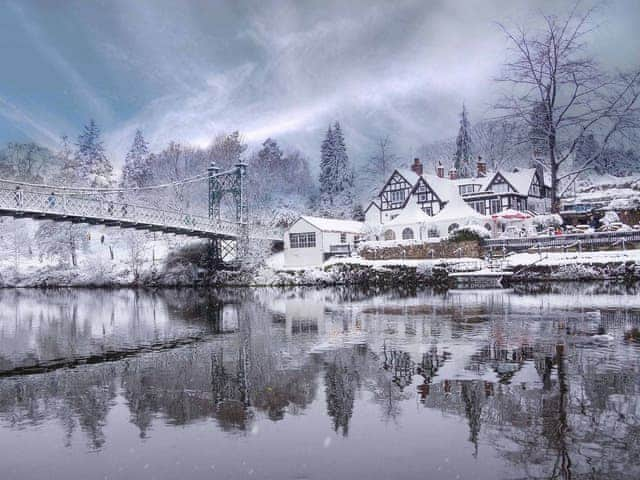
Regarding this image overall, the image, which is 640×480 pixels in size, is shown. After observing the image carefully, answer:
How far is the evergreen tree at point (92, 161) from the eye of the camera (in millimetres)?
70000

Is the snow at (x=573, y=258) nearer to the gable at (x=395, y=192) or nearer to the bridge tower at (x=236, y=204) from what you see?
the bridge tower at (x=236, y=204)

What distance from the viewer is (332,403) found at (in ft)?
25.5

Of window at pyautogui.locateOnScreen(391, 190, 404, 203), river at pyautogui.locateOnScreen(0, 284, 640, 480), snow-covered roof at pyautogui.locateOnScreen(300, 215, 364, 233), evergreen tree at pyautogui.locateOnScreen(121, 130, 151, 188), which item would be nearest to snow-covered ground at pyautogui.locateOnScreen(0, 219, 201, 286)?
snow-covered roof at pyautogui.locateOnScreen(300, 215, 364, 233)

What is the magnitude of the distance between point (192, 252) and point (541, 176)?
3623 cm

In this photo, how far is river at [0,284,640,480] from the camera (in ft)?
18.6

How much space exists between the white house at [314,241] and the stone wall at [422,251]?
15.5ft

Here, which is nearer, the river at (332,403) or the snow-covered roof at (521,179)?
the river at (332,403)

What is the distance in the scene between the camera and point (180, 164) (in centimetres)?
7756

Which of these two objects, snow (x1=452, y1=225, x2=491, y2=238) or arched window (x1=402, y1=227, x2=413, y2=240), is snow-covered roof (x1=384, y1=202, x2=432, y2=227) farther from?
snow (x1=452, y1=225, x2=491, y2=238)

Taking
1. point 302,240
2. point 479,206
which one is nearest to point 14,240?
point 302,240

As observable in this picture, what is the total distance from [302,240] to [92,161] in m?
35.7

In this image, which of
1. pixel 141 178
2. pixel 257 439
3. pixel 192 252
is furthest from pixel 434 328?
pixel 141 178

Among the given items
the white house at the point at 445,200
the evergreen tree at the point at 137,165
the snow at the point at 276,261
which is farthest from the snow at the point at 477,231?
the evergreen tree at the point at 137,165

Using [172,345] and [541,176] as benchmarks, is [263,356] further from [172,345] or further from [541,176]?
[541,176]
